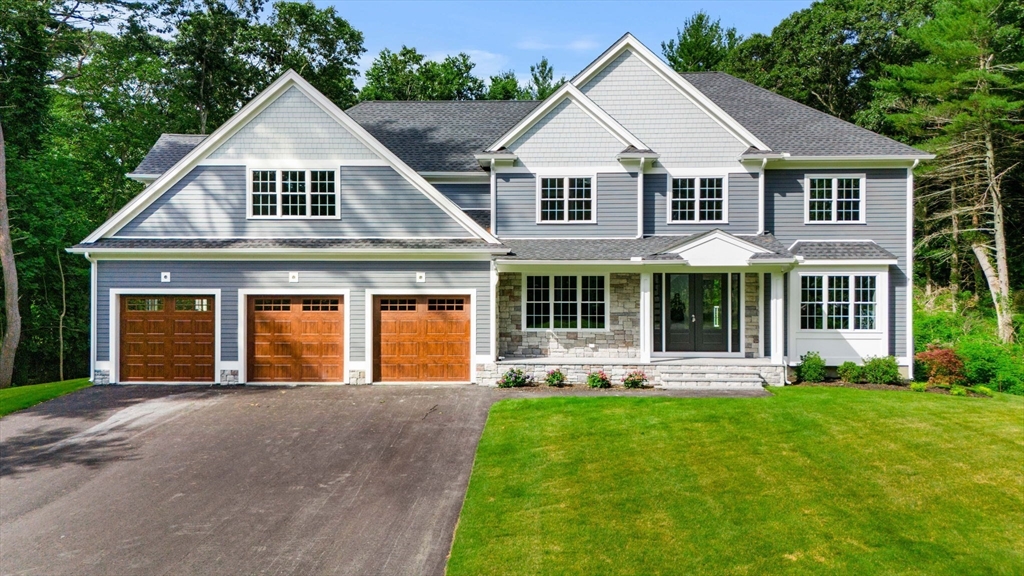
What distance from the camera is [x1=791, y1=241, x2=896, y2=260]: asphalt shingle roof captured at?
15.1 meters

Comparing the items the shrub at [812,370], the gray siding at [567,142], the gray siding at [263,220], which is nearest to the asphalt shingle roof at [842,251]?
the shrub at [812,370]

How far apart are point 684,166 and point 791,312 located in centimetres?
476

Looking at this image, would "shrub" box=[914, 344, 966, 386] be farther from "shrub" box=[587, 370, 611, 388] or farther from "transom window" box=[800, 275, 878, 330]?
"shrub" box=[587, 370, 611, 388]

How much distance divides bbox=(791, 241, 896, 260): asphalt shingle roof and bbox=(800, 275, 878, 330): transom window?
544 mm

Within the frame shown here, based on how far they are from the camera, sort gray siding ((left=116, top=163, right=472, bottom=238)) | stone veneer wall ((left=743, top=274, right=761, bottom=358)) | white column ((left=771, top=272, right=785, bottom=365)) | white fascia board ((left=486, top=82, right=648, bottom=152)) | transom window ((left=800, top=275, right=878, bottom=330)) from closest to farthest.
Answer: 1. white column ((left=771, top=272, right=785, bottom=365))
2. gray siding ((left=116, top=163, right=472, bottom=238))
3. transom window ((left=800, top=275, right=878, bottom=330))
4. white fascia board ((left=486, top=82, right=648, bottom=152))
5. stone veneer wall ((left=743, top=274, right=761, bottom=358))

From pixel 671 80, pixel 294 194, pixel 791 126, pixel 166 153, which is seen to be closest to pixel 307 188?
pixel 294 194

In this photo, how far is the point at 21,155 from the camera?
2438 cm

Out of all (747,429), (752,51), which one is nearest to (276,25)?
(752,51)

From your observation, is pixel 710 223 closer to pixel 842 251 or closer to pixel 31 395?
pixel 842 251

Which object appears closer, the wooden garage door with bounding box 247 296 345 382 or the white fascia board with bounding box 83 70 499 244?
the white fascia board with bounding box 83 70 499 244

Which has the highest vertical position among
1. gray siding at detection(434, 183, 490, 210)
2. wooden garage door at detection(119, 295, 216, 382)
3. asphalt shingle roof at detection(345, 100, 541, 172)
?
asphalt shingle roof at detection(345, 100, 541, 172)

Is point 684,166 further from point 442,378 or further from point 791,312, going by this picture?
point 442,378

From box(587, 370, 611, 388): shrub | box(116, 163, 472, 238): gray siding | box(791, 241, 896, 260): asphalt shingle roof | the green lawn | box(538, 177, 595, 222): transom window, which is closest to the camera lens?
the green lawn

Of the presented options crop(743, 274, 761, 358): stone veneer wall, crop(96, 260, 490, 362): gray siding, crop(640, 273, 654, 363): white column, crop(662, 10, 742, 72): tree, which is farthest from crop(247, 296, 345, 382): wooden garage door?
crop(662, 10, 742, 72): tree
